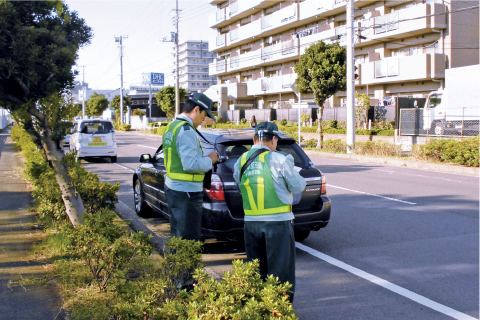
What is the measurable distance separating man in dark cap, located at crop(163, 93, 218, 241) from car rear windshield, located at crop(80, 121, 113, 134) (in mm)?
16549

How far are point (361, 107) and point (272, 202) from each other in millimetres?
26417

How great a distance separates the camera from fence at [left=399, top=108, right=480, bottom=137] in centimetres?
2275

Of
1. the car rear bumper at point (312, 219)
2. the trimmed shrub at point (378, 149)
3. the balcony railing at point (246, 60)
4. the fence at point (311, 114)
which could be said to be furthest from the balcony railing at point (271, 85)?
the car rear bumper at point (312, 219)

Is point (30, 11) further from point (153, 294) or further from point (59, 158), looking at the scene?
point (153, 294)

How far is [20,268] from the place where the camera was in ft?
18.6

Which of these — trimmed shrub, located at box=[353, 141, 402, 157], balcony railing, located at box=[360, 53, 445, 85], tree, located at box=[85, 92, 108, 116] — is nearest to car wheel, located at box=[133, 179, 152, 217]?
trimmed shrub, located at box=[353, 141, 402, 157]

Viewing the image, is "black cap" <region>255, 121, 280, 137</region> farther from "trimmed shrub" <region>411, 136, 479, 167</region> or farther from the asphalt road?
"trimmed shrub" <region>411, 136, 479, 167</region>

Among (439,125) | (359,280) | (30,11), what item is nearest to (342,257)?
(359,280)

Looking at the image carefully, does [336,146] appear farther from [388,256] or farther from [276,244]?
[276,244]

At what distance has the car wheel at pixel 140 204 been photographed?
8.96m

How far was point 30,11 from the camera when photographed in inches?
238

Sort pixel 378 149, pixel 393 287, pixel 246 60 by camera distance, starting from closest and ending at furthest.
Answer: pixel 393 287, pixel 378 149, pixel 246 60

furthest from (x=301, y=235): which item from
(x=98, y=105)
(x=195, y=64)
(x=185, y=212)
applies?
(x=195, y=64)

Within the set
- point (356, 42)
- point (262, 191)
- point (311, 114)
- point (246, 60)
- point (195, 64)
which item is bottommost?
point (262, 191)
